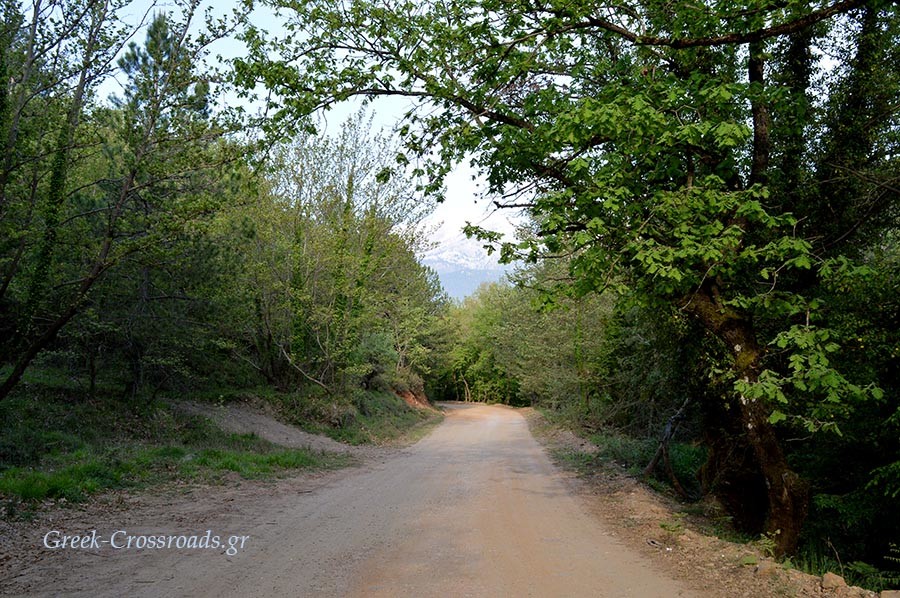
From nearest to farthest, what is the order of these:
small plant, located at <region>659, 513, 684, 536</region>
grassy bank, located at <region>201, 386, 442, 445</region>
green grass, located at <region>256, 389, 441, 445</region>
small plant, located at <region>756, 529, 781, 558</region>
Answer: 1. small plant, located at <region>756, 529, 781, 558</region>
2. small plant, located at <region>659, 513, 684, 536</region>
3. grassy bank, located at <region>201, 386, 442, 445</region>
4. green grass, located at <region>256, 389, 441, 445</region>

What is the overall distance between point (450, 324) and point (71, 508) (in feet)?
137

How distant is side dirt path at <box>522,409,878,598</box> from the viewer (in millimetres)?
5520

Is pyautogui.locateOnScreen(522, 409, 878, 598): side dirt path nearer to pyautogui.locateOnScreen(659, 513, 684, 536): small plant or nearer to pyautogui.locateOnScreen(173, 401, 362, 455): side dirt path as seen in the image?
pyautogui.locateOnScreen(659, 513, 684, 536): small plant

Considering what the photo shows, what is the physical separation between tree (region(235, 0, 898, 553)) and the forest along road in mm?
2707

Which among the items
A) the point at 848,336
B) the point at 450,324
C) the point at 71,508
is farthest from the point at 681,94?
the point at 450,324

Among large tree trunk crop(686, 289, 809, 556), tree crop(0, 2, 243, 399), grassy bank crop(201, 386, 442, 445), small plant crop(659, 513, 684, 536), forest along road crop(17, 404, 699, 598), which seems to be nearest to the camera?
forest along road crop(17, 404, 699, 598)

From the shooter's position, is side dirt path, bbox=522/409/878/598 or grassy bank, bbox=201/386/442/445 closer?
side dirt path, bbox=522/409/878/598

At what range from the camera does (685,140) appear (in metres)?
6.66

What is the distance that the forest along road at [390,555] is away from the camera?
5.38m

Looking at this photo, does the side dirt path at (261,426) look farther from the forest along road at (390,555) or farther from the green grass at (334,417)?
the forest along road at (390,555)

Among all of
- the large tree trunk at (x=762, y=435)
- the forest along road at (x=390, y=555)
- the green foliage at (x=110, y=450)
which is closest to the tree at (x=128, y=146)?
the green foliage at (x=110, y=450)

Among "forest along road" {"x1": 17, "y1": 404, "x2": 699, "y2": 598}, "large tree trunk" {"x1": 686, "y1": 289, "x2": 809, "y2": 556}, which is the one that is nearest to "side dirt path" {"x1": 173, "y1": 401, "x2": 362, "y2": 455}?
"forest along road" {"x1": 17, "y1": 404, "x2": 699, "y2": 598}

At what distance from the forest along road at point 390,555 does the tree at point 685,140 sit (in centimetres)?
A: 271

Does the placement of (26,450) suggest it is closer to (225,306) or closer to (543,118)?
(225,306)
